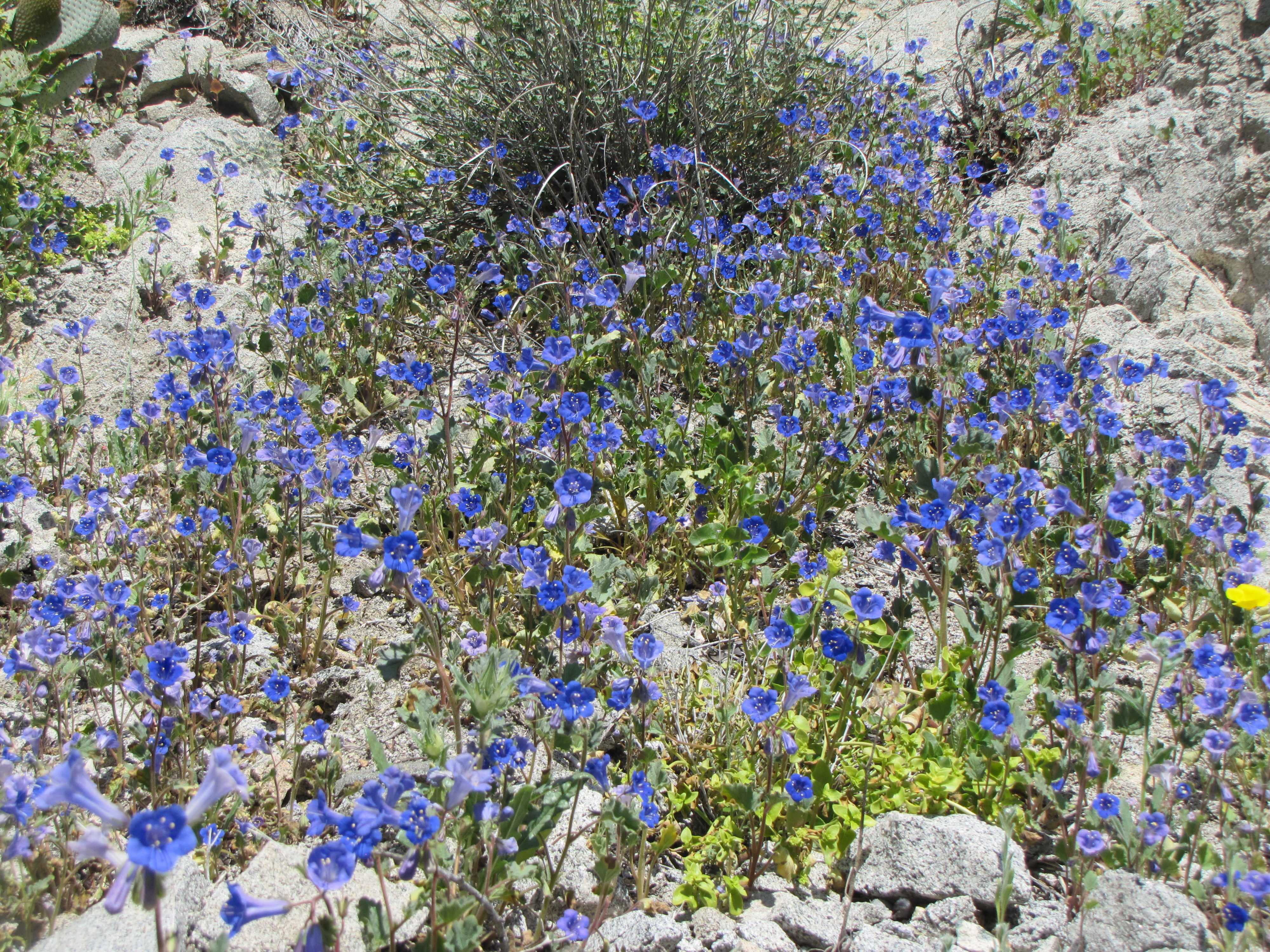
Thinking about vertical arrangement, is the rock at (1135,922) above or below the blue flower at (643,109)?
below

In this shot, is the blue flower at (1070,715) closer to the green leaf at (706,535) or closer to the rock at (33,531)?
the green leaf at (706,535)

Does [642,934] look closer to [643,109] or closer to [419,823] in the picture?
[419,823]

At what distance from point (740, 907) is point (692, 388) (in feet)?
7.04

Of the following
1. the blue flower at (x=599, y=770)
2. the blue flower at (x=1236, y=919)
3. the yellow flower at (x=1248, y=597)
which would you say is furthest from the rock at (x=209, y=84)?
the blue flower at (x=1236, y=919)

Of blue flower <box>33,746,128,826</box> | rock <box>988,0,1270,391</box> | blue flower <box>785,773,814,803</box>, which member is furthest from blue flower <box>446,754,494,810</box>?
rock <box>988,0,1270,391</box>

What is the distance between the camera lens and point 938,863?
217 centimetres

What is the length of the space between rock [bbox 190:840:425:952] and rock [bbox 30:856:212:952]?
0.05 meters

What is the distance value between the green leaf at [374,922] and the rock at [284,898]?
180 millimetres

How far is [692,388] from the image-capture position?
151 inches

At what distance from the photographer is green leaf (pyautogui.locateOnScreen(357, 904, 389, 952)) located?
1.74m

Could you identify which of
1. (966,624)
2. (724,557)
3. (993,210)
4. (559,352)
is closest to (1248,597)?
(966,624)

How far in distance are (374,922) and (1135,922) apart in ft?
5.11

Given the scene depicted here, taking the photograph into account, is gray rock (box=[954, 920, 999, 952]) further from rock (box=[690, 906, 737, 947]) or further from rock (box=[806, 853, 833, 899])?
rock (box=[690, 906, 737, 947])

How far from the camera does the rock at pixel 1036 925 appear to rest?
2.02 meters
